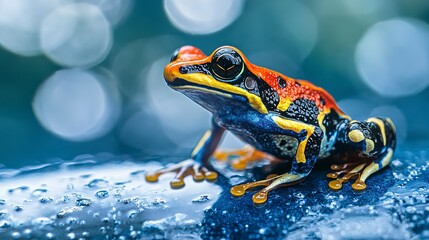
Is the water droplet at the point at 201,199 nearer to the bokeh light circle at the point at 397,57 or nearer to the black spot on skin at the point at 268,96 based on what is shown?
the black spot on skin at the point at 268,96

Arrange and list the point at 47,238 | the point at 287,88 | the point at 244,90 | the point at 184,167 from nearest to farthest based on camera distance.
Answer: the point at 47,238, the point at 244,90, the point at 287,88, the point at 184,167

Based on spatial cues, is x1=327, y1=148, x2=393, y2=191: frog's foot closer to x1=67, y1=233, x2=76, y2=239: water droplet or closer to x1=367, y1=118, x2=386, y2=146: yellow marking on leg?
x1=367, y1=118, x2=386, y2=146: yellow marking on leg

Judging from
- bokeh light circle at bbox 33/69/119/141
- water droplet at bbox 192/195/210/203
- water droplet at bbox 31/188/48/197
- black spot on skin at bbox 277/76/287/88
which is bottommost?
water droplet at bbox 192/195/210/203

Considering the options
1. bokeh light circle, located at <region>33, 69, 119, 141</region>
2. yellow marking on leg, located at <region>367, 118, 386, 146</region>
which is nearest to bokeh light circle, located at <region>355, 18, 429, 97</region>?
bokeh light circle, located at <region>33, 69, 119, 141</region>

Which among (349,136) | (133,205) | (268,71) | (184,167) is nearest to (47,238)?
(133,205)

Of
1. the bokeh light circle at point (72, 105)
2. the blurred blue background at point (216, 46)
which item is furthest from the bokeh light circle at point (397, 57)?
the bokeh light circle at point (72, 105)

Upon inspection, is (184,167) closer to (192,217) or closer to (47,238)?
(192,217)
